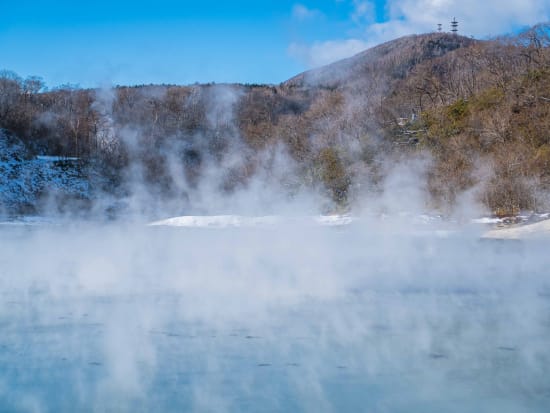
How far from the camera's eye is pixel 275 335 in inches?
136

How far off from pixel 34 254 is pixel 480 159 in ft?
39.9

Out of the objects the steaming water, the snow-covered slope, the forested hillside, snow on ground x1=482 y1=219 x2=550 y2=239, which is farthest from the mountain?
the steaming water

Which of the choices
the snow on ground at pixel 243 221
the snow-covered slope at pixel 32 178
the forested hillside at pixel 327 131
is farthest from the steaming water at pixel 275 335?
the snow-covered slope at pixel 32 178

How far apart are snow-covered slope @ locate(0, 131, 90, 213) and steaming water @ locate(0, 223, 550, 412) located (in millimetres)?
16667

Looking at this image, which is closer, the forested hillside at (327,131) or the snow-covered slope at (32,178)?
the forested hillside at (327,131)

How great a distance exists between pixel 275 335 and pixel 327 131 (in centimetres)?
1958

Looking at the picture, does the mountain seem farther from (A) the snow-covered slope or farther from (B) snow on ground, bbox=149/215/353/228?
(B) snow on ground, bbox=149/215/353/228

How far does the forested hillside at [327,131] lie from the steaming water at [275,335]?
30.3ft

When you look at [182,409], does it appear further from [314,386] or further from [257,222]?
[257,222]

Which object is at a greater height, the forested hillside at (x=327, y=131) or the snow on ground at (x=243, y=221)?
the forested hillside at (x=327, y=131)

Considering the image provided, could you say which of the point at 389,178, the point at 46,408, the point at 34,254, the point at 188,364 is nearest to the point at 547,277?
the point at 188,364

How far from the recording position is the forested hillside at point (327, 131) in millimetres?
16422

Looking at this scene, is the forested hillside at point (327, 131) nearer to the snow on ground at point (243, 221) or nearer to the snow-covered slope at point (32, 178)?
the snow-covered slope at point (32, 178)

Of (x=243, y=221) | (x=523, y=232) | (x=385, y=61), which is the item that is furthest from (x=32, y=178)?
(x=385, y=61)
